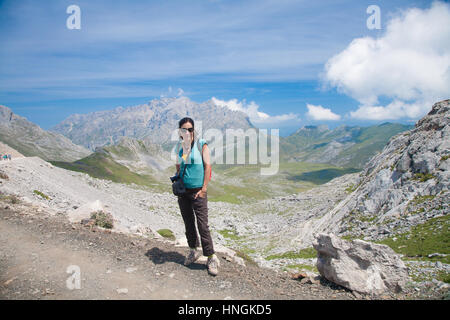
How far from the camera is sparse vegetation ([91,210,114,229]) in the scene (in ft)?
51.4

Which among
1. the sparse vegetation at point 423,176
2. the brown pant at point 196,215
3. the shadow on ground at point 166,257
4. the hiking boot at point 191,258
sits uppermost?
the brown pant at point 196,215

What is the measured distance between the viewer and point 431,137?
109ft

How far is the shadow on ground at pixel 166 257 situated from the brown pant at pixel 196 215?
786 mm

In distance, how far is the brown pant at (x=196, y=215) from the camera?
10.3m

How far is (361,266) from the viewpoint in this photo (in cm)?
1074

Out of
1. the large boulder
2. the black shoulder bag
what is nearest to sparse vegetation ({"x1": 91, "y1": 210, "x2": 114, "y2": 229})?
the black shoulder bag

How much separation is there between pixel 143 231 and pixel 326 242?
1519 centimetres

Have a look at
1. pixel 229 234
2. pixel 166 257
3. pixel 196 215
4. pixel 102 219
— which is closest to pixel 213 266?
pixel 196 215

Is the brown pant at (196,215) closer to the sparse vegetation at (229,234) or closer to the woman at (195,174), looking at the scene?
the woman at (195,174)

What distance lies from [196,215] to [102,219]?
8.54m

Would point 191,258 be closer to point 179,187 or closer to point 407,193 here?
point 179,187

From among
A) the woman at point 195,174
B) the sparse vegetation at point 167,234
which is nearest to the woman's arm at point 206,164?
the woman at point 195,174
